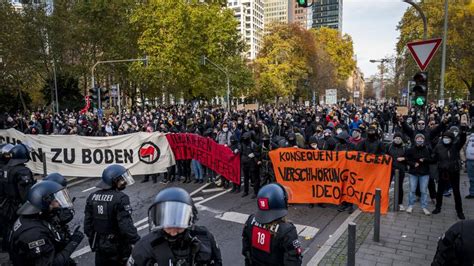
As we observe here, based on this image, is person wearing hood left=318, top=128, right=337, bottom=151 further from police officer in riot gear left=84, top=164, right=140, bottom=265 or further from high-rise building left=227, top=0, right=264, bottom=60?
high-rise building left=227, top=0, right=264, bottom=60

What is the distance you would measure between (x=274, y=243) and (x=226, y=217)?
486 cm

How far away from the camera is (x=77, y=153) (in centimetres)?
1179

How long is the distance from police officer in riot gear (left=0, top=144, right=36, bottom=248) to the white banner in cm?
504

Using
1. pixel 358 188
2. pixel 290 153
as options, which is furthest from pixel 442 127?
pixel 290 153

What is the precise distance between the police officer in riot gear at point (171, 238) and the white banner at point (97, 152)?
8.86 metres

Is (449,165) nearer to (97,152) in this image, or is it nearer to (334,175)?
(334,175)

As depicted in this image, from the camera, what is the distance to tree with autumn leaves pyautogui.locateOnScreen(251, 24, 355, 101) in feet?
150

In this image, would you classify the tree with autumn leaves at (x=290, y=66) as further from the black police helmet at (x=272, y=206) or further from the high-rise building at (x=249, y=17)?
the high-rise building at (x=249, y=17)

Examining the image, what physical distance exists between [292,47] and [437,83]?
1652 cm

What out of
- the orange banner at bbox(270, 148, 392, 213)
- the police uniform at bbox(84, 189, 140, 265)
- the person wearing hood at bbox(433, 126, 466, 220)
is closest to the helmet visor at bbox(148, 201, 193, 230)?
the police uniform at bbox(84, 189, 140, 265)

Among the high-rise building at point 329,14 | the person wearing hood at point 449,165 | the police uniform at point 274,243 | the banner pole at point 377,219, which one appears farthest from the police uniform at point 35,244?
the high-rise building at point 329,14

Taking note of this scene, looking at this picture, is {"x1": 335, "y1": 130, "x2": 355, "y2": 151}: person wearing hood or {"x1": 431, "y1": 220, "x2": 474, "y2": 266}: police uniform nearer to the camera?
{"x1": 431, "y1": 220, "x2": 474, "y2": 266}: police uniform

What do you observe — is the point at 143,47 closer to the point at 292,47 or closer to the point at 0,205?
the point at 292,47

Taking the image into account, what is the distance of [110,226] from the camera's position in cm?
453
